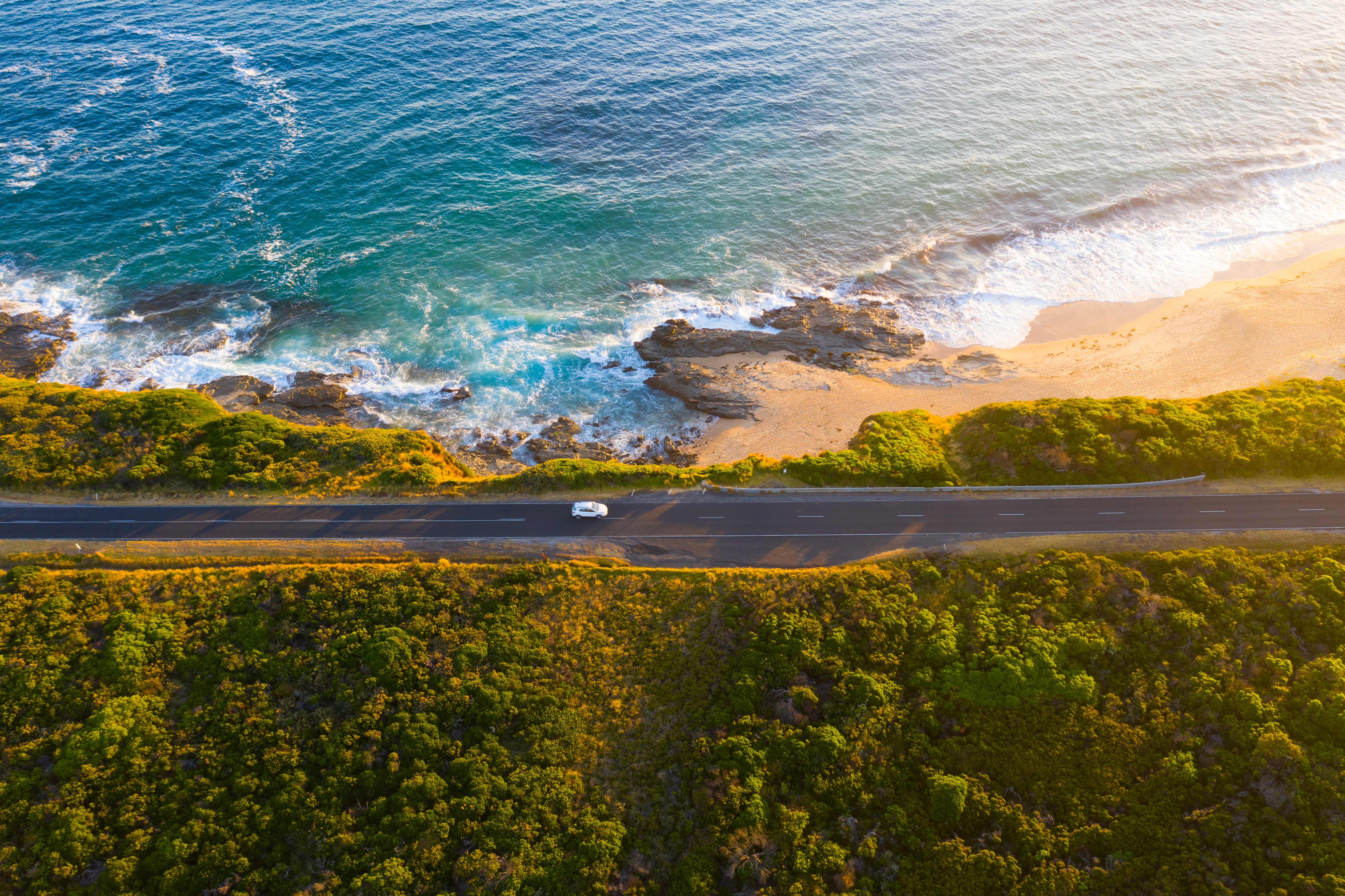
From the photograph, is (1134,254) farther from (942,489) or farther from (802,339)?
(942,489)

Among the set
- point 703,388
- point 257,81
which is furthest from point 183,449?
point 257,81

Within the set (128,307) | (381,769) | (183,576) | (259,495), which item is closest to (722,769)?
(381,769)

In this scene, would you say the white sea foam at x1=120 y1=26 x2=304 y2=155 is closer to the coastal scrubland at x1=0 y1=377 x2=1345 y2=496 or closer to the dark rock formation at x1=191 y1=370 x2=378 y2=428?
the dark rock formation at x1=191 y1=370 x2=378 y2=428

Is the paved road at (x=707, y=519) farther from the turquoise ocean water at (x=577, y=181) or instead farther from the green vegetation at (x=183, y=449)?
the turquoise ocean water at (x=577, y=181)

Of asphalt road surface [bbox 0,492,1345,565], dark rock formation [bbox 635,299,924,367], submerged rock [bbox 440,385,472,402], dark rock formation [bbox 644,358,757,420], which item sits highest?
dark rock formation [bbox 635,299,924,367]

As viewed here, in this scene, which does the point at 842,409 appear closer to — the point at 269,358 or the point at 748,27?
the point at 269,358

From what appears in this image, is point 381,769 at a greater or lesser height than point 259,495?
lesser

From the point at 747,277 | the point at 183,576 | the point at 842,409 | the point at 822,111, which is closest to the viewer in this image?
the point at 183,576

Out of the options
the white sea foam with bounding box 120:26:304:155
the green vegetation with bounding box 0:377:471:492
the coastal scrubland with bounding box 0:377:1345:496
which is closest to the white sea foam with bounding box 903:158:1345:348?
the coastal scrubland with bounding box 0:377:1345:496
